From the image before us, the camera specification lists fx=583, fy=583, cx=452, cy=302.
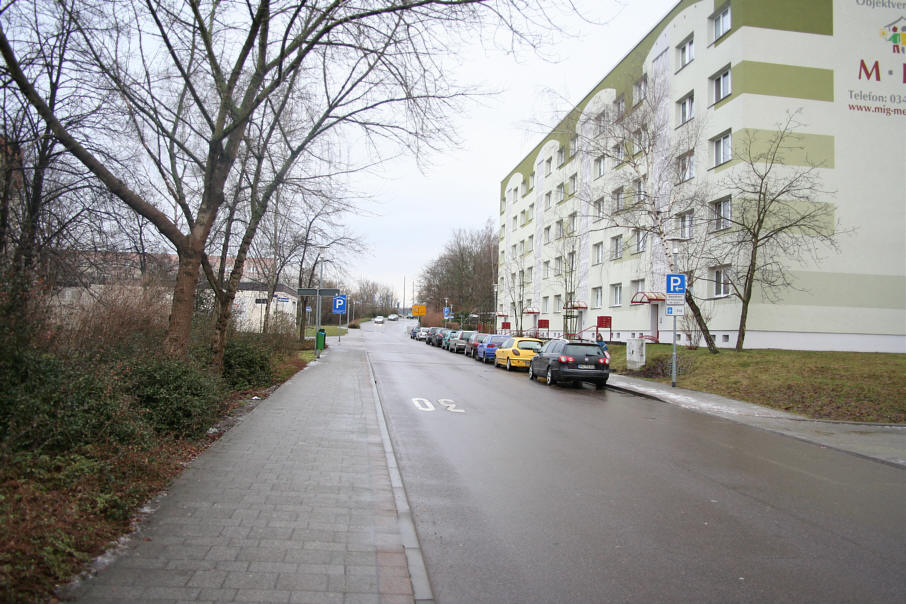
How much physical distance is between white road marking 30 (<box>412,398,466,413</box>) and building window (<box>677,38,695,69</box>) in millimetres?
21787

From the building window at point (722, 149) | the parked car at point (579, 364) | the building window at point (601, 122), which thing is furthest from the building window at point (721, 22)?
the parked car at point (579, 364)

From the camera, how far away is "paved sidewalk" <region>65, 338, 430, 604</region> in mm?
3334

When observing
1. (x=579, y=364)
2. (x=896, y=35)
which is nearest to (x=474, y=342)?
(x=579, y=364)

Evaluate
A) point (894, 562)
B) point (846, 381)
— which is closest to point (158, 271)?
point (894, 562)

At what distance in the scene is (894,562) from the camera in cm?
422

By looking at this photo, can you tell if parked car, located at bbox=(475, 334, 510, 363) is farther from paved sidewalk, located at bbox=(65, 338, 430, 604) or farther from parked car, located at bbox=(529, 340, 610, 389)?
paved sidewalk, located at bbox=(65, 338, 430, 604)

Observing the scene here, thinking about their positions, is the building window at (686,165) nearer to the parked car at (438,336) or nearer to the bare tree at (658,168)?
the bare tree at (658,168)

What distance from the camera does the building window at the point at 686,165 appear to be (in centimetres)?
2231

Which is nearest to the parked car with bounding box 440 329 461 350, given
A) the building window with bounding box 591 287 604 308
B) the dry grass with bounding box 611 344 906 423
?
the building window with bounding box 591 287 604 308

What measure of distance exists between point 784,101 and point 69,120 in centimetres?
2401

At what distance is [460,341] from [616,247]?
11.6m

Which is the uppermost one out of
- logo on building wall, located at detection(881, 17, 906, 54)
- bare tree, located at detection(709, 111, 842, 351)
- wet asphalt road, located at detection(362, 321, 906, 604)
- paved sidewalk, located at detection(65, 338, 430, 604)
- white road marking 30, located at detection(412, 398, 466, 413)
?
logo on building wall, located at detection(881, 17, 906, 54)

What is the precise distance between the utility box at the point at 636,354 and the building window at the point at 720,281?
14.9ft

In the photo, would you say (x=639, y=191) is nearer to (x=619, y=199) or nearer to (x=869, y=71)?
(x=619, y=199)
